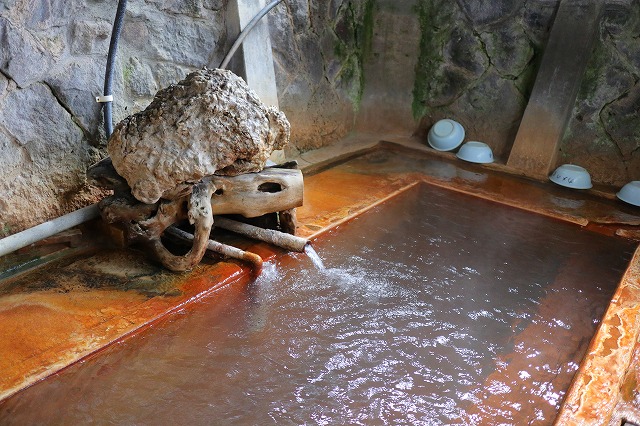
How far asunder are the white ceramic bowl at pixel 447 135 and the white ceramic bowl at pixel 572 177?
90cm

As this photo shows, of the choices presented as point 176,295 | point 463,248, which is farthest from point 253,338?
point 463,248

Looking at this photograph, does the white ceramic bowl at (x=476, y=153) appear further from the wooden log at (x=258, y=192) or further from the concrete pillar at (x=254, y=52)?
the wooden log at (x=258, y=192)

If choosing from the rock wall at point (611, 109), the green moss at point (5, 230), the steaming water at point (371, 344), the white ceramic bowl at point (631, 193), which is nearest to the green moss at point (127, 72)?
the green moss at point (5, 230)

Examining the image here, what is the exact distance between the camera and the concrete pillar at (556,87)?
412 centimetres

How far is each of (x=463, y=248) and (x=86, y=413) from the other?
2162 mm

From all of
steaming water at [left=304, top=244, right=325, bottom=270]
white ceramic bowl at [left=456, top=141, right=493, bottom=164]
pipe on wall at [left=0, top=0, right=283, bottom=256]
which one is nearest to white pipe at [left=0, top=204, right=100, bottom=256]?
pipe on wall at [left=0, top=0, right=283, bottom=256]

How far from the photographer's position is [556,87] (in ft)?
14.1

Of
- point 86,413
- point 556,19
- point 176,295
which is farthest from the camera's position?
point 556,19

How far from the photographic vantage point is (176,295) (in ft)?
8.52

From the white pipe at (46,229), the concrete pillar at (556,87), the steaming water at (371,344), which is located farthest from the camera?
the concrete pillar at (556,87)

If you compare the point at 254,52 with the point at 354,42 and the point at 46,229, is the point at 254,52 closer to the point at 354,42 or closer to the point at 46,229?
the point at 354,42

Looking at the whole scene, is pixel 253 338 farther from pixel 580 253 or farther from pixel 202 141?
pixel 580 253

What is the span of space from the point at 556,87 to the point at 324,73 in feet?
6.01

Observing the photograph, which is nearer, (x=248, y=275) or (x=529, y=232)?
(x=248, y=275)
